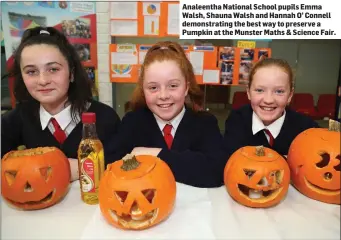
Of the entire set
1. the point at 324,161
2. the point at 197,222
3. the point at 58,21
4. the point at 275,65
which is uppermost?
the point at 58,21

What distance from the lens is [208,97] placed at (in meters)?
2.24

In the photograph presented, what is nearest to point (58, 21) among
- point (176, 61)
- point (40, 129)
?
point (40, 129)

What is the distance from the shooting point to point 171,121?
40.0 inches

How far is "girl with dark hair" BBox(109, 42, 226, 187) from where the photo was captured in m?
0.84

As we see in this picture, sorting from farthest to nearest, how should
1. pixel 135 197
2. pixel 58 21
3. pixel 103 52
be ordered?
pixel 103 52, pixel 58 21, pixel 135 197

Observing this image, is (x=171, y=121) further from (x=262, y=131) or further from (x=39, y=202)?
(x=39, y=202)

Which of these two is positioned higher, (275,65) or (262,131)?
(275,65)

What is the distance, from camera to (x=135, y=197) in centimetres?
60

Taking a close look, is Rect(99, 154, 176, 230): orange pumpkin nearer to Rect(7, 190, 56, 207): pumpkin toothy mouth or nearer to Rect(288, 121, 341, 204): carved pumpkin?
Rect(7, 190, 56, 207): pumpkin toothy mouth

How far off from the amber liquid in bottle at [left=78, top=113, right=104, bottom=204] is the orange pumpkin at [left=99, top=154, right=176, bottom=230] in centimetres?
6

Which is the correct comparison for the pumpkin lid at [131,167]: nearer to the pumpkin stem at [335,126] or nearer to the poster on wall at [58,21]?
the pumpkin stem at [335,126]

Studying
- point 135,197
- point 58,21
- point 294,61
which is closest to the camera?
point 135,197

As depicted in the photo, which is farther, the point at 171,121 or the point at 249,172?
the point at 171,121

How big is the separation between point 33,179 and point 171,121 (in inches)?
19.0
